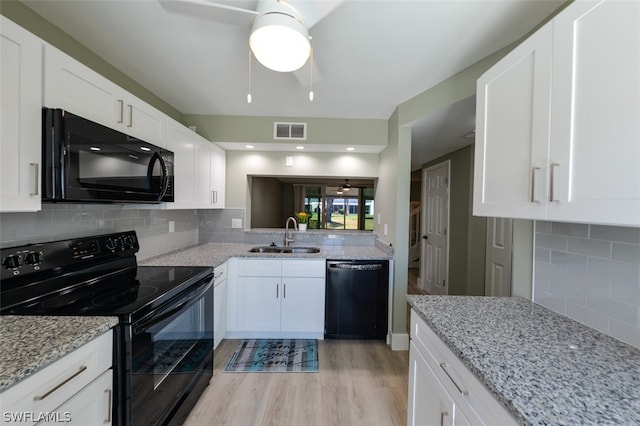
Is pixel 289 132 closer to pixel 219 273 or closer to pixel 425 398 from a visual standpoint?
pixel 219 273

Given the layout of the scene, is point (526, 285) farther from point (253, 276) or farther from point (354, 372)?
point (253, 276)

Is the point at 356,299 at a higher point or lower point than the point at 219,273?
lower

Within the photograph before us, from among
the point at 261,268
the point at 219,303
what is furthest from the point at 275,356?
the point at 261,268

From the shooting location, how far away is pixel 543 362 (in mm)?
836

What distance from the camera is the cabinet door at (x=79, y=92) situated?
115cm

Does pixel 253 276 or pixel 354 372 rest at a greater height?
pixel 253 276

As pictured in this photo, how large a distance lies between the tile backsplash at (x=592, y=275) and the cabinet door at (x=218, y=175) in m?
2.83

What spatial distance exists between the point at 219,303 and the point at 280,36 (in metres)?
2.15

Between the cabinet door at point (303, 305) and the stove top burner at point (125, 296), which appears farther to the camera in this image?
the cabinet door at point (303, 305)

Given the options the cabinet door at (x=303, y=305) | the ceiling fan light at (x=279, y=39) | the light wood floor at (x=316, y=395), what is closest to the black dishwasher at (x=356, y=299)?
the cabinet door at (x=303, y=305)

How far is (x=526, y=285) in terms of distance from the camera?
142 centimetres

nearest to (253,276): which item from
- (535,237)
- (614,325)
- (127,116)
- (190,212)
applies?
(190,212)

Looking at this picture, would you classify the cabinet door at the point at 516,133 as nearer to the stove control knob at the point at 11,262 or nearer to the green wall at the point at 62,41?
the stove control knob at the point at 11,262

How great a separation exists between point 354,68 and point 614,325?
1.97m
